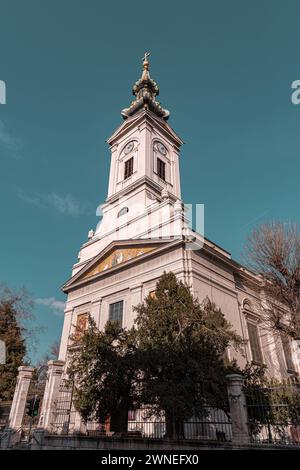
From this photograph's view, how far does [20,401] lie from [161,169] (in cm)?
2148

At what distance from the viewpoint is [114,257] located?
22.5 m

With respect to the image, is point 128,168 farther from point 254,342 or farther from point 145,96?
point 254,342

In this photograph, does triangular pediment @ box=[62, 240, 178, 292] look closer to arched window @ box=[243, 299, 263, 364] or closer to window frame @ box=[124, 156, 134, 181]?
arched window @ box=[243, 299, 263, 364]

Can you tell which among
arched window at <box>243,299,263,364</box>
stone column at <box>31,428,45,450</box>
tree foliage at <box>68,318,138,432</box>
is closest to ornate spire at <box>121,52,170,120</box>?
arched window at <box>243,299,263,364</box>

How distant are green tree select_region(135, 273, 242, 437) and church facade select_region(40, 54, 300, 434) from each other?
4.78m

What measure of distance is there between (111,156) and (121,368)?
2628 centimetres

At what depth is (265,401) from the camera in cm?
920

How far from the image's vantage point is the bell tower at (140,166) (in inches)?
1063

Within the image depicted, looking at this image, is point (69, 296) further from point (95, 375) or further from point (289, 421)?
point (289, 421)

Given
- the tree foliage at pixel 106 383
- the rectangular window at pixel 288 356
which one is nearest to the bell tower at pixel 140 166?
the rectangular window at pixel 288 356

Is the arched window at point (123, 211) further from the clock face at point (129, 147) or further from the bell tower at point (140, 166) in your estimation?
the clock face at point (129, 147)

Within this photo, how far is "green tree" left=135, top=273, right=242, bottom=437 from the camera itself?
9.76 m
